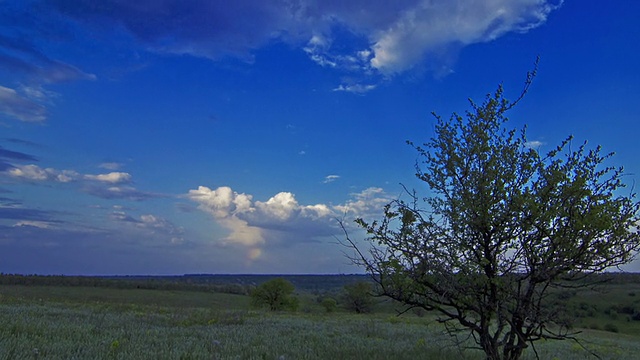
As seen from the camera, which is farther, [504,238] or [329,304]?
[329,304]

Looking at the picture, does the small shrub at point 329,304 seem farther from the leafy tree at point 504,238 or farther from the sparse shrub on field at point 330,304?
the leafy tree at point 504,238

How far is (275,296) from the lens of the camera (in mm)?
66625

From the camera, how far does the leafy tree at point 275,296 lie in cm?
6579

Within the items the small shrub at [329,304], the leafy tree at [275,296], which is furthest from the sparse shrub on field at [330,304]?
the leafy tree at [275,296]

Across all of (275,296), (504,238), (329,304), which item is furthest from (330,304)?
(504,238)

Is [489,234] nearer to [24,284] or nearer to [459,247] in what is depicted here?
[459,247]

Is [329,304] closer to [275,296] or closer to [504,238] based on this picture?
[275,296]

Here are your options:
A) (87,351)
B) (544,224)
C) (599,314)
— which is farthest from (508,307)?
(599,314)

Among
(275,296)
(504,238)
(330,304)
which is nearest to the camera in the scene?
(504,238)

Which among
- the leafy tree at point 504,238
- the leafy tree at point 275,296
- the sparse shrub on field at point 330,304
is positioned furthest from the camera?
the sparse shrub on field at point 330,304

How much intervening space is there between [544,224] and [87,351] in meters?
8.57

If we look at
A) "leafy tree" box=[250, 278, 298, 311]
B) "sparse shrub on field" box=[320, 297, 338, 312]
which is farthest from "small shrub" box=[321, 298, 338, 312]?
"leafy tree" box=[250, 278, 298, 311]

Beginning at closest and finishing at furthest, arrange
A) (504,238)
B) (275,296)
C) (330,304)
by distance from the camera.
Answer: (504,238)
(275,296)
(330,304)

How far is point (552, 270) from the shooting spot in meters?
7.84
